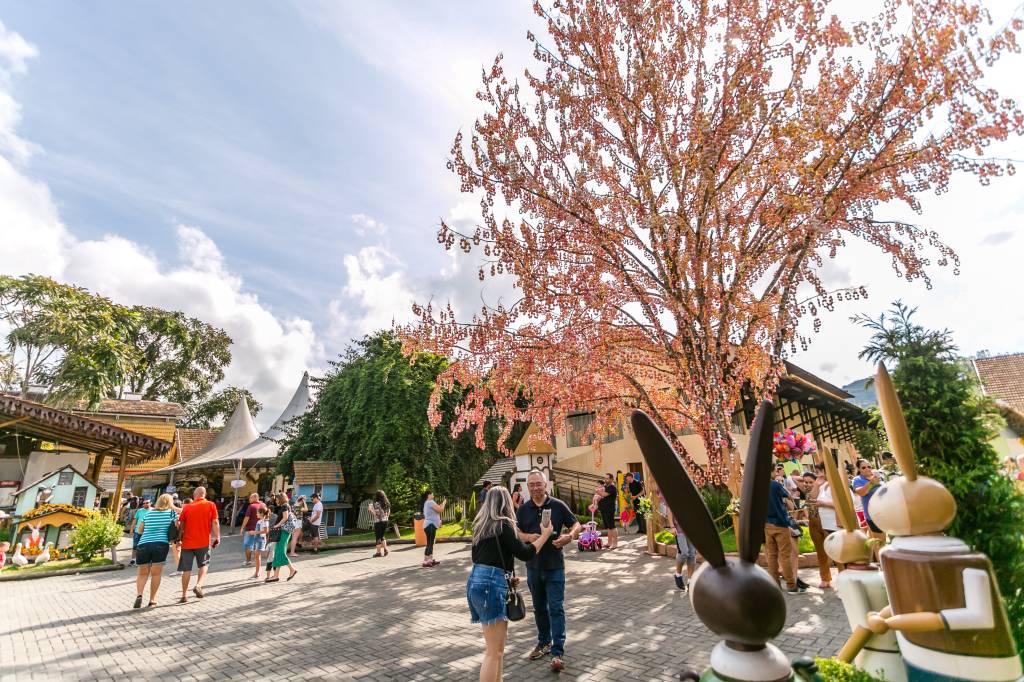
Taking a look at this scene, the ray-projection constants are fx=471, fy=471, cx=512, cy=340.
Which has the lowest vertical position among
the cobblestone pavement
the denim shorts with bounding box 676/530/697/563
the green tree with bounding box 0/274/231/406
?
the cobblestone pavement

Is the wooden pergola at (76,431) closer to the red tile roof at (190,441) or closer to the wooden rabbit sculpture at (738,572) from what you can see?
the red tile roof at (190,441)

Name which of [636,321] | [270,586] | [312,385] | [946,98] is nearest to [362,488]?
[312,385]

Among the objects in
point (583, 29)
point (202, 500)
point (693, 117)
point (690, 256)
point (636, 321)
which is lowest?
point (202, 500)

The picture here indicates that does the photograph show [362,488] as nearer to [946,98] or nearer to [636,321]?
[636,321]

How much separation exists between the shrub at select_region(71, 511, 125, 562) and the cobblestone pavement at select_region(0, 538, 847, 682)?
3121mm

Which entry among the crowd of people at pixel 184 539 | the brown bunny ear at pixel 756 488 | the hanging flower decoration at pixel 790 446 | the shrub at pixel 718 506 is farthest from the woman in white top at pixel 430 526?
the brown bunny ear at pixel 756 488

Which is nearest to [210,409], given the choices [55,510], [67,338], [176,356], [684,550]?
[176,356]

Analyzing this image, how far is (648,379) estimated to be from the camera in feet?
35.0

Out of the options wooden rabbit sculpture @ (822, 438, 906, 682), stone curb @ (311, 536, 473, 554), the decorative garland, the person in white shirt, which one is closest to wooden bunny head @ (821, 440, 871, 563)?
wooden rabbit sculpture @ (822, 438, 906, 682)

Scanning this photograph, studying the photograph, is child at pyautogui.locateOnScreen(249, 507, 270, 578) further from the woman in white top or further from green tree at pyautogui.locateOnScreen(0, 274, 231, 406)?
green tree at pyautogui.locateOnScreen(0, 274, 231, 406)

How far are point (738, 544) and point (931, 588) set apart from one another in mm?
1154

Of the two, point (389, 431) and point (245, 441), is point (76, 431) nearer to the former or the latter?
point (389, 431)

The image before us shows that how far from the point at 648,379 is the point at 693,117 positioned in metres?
5.42

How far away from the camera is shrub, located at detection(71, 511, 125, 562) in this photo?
12.3 m
